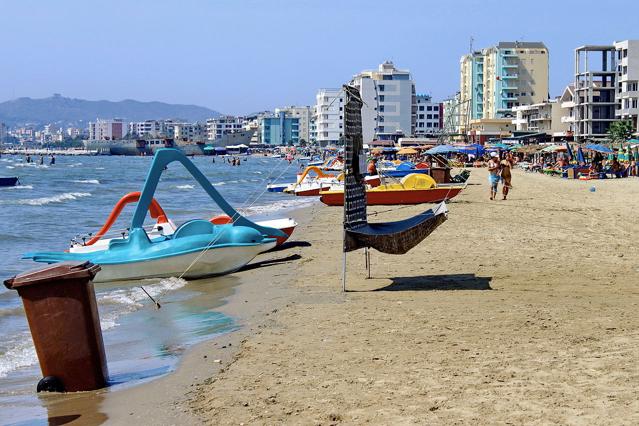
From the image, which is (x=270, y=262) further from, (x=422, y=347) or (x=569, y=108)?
(x=569, y=108)

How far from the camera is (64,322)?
6.89 m

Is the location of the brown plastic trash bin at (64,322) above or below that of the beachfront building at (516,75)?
below

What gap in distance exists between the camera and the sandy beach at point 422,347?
5727 millimetres

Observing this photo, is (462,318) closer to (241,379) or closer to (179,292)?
(241,379)

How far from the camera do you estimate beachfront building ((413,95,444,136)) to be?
16725 centimetres

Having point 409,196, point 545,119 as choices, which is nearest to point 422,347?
point 409,196

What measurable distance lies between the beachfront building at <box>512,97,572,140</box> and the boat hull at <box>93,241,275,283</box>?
8382 cm

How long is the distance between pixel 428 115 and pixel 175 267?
15717 centimetres

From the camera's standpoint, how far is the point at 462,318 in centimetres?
881

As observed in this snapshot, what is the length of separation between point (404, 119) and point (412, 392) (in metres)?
150

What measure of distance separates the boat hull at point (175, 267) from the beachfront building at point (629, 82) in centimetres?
7813

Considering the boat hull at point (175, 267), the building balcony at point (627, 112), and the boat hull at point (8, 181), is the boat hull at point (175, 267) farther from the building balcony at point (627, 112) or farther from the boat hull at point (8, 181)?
the building balcony at point (627, 112)

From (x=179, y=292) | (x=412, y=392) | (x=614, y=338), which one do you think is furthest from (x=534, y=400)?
(x=179, y=292)

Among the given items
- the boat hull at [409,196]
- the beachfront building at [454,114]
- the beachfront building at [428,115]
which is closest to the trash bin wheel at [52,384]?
the boat hull at [409,196]
